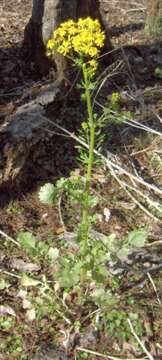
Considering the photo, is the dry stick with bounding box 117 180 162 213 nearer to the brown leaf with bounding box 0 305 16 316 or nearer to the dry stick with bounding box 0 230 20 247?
the dry stick with bounding box 0 230 20 247

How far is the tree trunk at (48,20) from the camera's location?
4.79 metres

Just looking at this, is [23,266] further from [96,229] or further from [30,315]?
[96,229]

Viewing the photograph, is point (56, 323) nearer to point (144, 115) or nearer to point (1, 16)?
point (144, 115)

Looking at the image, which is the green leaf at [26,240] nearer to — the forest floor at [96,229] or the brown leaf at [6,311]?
the forest floor at [96,229]

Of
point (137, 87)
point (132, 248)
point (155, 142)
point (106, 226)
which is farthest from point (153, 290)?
point (137, 87)

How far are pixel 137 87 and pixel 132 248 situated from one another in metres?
2.15

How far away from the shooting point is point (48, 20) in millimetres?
4828

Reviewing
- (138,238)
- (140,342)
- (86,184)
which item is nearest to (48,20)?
(86,184)

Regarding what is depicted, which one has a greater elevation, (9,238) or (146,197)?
(146,197)

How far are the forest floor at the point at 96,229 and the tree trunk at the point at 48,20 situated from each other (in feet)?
0.51

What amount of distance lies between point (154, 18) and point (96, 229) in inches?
128

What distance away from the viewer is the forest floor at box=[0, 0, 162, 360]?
10.4 feet

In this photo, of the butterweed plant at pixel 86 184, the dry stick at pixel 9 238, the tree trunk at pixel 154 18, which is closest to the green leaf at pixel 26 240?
the butterweed plant at pixel 86 184

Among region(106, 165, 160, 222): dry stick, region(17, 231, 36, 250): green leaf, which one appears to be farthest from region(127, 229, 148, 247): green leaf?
region(106, 165, 160, 222): dry stick
